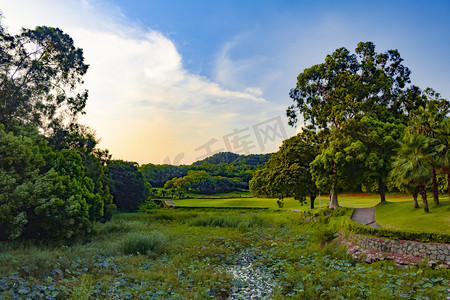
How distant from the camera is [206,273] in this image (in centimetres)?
1159

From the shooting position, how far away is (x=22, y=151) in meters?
16.8

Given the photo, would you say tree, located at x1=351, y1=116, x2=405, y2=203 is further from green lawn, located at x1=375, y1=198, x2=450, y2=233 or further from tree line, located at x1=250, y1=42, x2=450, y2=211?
green lawn, located at x1=375, y1=198, x2=450, y2=233

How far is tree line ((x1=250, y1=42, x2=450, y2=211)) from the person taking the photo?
21406 millimetres

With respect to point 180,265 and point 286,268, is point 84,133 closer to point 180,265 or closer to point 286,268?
point 180,265

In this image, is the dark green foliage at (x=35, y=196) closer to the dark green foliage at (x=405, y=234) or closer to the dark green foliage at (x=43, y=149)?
the dark green foliage at (x=43, y=149)

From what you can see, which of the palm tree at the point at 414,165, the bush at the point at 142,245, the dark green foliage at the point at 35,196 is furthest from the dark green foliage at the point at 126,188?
the palm tree at the point at 414,165

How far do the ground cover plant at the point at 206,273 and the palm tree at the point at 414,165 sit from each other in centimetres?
685

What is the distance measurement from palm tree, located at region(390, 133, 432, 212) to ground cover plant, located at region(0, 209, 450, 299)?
685 cm

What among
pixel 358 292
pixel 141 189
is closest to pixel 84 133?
pixel 141 189

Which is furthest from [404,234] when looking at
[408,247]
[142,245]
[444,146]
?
[142,245]

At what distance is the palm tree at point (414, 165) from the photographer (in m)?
18.4

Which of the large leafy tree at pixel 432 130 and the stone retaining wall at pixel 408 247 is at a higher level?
the large leafy tree at pixel 432 130

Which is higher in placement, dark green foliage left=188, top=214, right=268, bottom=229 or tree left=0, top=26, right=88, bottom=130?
tree left=0, top=26, right=88, bottom=130

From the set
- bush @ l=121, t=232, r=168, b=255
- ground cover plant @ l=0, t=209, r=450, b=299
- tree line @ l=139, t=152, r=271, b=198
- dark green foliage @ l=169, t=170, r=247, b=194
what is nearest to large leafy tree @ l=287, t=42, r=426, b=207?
ground cover plant @ l=0, t=209, r=450, b=299
